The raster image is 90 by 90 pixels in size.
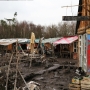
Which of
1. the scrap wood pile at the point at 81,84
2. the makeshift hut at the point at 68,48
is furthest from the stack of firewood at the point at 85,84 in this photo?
the makeshift hut at the point at 68,48

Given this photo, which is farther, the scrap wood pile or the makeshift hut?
the makeshift hut

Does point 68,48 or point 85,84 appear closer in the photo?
point 85,84

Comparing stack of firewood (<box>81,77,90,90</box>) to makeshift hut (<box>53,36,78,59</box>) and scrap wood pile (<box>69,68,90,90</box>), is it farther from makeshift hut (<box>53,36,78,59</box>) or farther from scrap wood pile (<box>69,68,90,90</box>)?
makeshift hut (<box>53,36,78,59</box>)

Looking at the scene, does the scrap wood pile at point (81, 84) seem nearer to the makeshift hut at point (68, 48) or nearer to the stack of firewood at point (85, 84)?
the stack of firewood at point (85, 84)

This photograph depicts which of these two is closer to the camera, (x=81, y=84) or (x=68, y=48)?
(x=81, y=84)

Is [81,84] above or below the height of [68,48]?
below

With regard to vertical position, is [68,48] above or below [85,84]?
above

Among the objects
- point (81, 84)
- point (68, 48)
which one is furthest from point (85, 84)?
point (68, 48)

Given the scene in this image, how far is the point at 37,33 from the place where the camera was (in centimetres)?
5444

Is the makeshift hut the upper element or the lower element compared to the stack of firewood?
upper

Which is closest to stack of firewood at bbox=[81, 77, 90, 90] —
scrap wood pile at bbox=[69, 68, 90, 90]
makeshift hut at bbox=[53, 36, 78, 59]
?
scrap wood pile at bbox=[69, 68, 90, 90]

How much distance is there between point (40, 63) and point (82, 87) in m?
10.6

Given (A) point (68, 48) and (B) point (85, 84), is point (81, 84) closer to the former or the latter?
(B) point (85, 84)

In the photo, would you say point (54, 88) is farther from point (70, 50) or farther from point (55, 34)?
point (55, 34)
